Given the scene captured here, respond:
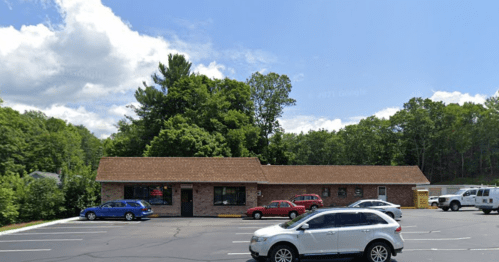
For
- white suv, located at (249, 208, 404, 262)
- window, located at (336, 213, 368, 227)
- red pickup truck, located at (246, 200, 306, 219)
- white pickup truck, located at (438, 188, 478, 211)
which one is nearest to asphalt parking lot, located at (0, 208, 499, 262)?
white suv, located at (249, 208, 404, 262)

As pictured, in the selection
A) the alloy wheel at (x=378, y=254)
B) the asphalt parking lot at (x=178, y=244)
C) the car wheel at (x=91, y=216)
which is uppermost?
the alloy wheel at (x=378, y=254)

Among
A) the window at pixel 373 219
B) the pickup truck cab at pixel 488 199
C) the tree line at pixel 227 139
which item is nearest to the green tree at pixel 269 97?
the tree line at pixel 227 139

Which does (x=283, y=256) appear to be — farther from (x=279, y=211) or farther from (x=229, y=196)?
(x=229, y=196)

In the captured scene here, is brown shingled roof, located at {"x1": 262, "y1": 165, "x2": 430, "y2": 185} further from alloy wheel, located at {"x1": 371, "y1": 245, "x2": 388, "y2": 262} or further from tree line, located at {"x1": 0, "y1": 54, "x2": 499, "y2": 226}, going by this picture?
alloy wheel, located at {"x1": 371, "y1": 245, "x2": 388, "y2": 262}

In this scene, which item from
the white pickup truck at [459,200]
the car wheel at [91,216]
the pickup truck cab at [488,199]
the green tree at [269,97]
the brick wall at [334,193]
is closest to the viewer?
the car wheel at [91,216]

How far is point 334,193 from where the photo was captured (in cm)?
3809

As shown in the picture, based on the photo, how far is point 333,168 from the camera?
133 ft

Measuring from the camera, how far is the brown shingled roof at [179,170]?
31.1 meters

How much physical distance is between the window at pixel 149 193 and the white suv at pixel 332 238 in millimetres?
21049

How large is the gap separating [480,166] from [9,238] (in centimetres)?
7674

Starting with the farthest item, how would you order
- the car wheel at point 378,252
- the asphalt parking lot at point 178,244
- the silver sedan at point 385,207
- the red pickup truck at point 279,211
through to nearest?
1. the red pickup truck at point 279,211
2. the silver sedan at point 385,207
3. the asphalt parking lot at point 178,244
4. the car wheel at point 378,252

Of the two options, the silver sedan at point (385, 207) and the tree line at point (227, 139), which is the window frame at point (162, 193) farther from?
the silver sedan at point (385, 207)

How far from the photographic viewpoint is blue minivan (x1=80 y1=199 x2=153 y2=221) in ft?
86.3

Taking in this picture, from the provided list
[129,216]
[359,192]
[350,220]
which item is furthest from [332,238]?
[359,192]
